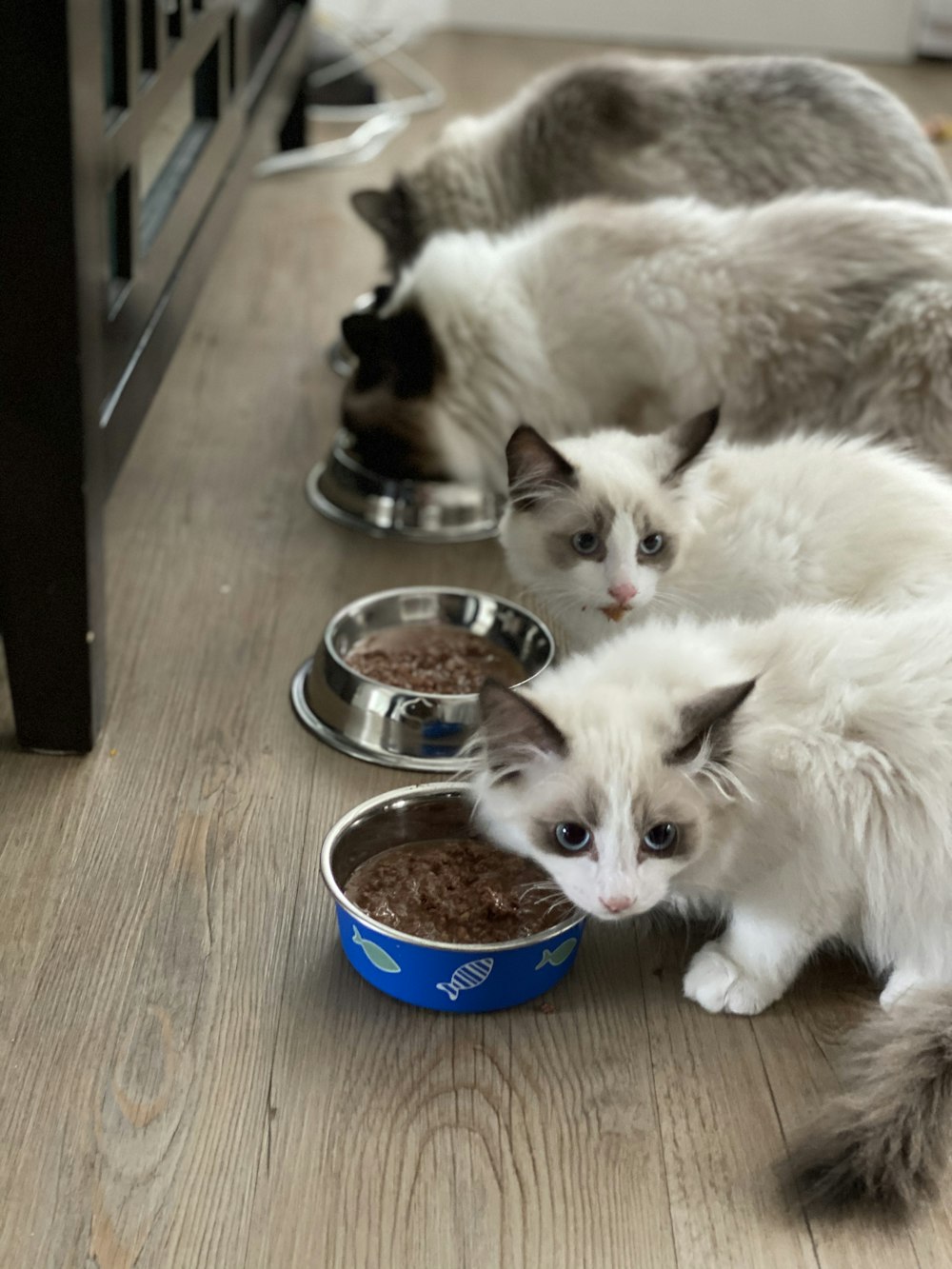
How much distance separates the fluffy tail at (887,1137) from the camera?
122cm

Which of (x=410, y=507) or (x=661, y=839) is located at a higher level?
(x=661, y=839)

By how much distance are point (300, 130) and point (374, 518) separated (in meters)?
2.22

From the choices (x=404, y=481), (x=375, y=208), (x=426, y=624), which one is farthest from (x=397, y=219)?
(x=426, y=624)

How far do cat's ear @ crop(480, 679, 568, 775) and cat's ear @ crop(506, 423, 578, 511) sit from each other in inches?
17.2

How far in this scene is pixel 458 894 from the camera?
1508mm

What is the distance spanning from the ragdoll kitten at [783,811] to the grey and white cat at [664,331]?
2.82 ft

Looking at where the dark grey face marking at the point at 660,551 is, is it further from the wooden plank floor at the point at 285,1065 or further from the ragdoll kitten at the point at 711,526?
the wooden plank floor at the point at 285,1065

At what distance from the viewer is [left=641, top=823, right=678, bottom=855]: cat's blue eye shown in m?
1.33

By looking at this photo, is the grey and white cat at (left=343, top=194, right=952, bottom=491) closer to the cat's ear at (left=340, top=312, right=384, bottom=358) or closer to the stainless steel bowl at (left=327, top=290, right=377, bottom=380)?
the cat's ear at (left=340, top=312, right=384, bottom=358)

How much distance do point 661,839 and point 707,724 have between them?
0.42 ft

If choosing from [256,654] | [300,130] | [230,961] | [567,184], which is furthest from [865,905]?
[300,130]

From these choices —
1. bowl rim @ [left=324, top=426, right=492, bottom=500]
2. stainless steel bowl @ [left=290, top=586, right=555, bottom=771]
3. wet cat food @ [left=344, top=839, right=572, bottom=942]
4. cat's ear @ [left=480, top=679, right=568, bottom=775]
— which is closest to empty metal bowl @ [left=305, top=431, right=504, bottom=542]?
bowl rim @ [left=324, top=426, right=492, bottom=500]

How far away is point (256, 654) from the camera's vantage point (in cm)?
204

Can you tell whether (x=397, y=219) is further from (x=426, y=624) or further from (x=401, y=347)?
(x=426, y=624)
